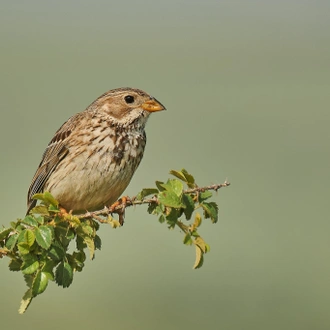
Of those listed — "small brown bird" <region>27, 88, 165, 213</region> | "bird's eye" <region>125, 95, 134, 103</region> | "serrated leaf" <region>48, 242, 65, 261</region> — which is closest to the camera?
"serrated leaf" <region>48, 242, 65, 261</region>

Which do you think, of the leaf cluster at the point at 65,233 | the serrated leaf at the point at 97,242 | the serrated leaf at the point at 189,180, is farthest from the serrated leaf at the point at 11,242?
the serrated leaf at the point at 189,180

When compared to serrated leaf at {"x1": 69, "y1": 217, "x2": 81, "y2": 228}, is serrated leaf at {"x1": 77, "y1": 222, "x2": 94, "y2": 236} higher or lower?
lower

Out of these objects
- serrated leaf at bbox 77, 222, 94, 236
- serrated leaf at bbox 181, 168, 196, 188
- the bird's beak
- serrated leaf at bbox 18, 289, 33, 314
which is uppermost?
the bird's beak

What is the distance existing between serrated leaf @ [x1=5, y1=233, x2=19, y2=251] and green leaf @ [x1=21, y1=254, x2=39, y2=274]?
95 millimetres

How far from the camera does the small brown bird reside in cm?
494

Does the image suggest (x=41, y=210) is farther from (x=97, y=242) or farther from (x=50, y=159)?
(x=50, y=159)

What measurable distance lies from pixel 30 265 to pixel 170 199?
0.72 m

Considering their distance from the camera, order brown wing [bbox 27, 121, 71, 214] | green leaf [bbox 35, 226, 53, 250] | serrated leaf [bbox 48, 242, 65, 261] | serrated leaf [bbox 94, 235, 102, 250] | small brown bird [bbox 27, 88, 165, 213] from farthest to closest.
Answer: brown wing [bbox 27, 121, 71, 214]
small brown bird [bbox 27, 88, 165, 213]
serrated leaf [bbox 94, 235, 102, 250]
serrated leaf [bbox 48, 242, 65, 261]
green leaf [bbox 35, 226, 53, 250]

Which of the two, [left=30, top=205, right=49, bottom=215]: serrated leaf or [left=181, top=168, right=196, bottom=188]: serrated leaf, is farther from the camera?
[left=30, top=205, right=49, bottom=215]: serrated leaf

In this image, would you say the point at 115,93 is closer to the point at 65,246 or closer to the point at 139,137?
the point at 139,137

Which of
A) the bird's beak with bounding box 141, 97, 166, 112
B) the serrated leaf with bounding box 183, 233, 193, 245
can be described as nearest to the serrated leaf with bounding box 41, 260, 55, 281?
the serrated leaf with bounding box 183, 233, 193, 245

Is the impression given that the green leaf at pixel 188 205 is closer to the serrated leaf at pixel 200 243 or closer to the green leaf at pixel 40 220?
the serrated leaf at pixel 200 243

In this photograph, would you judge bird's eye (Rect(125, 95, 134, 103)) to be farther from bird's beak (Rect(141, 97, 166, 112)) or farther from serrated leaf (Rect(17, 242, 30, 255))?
serrated leaf (Rect(17, 242, 30, 255))

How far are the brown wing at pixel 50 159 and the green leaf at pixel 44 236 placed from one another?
2.23 metres
